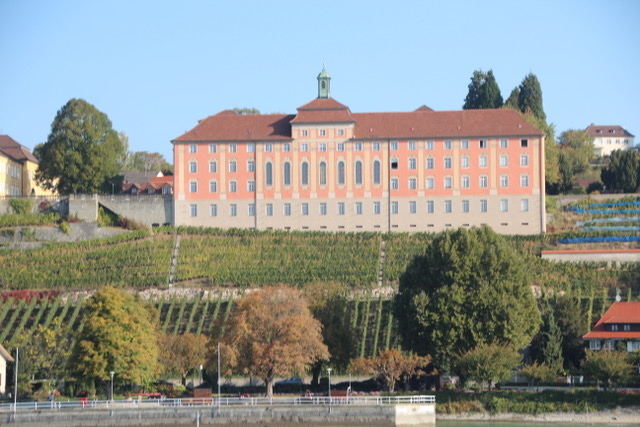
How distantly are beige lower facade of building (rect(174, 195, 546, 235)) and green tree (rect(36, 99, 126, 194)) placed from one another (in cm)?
Answer: 822

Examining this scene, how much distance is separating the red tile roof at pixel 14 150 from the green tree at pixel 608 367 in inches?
2657

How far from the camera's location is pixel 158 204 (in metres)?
107

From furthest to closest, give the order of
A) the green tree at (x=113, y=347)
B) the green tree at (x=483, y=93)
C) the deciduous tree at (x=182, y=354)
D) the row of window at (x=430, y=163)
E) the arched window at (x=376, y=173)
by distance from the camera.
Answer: the green tree at (x=483, y=93) → the arched window at (x=376, y=173) → the row of window at (x=430, y=163) → the deciduous tree at (x=182, y=354) → the green tree at (x=113, y=347)

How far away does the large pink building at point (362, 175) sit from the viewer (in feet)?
344

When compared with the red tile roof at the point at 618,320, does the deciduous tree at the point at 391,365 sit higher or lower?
lower

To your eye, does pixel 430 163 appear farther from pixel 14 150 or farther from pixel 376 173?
pixel 14 150

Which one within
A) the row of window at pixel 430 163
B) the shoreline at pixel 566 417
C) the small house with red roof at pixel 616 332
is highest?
the row of window at pixel 430 163

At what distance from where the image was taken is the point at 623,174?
11669 cm

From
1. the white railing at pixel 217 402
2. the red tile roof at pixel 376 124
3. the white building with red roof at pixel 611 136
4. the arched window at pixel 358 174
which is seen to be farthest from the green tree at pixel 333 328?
the white building with red roof at pixel 611 136

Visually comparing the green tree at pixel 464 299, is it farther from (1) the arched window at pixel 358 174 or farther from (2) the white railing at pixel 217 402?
(1) the arched window at pixel 358 174

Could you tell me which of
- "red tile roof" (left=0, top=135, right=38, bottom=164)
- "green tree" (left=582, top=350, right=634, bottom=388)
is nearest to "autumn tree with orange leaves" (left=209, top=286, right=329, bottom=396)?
"green tree" (left=582, top=350, right=634, bottom=388)

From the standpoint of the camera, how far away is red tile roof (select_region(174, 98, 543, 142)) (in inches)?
4208


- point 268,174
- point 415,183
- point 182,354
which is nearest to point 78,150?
point 268,174

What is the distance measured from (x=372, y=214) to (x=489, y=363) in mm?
38845
